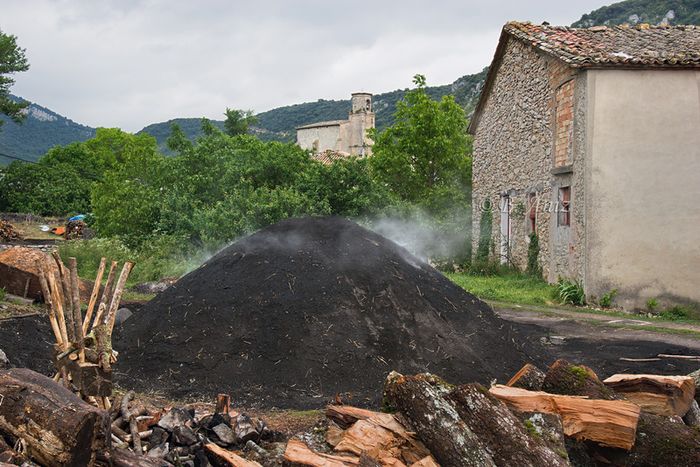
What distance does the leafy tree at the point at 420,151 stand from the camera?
33688 millimetres

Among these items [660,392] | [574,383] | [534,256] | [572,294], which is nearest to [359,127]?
[534,256]

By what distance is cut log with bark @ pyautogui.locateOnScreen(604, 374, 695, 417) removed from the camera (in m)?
6.00

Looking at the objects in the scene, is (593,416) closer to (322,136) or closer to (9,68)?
(9,68)

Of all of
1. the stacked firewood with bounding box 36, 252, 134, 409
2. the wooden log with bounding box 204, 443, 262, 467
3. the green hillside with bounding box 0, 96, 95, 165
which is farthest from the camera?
the green hillside with bounding box 0, 96, 95, 165

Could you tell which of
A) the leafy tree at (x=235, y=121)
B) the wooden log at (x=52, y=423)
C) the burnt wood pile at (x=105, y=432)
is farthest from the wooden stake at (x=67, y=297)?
the leafy tree at (x=235, y=121)

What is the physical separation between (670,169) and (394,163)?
19.6 metres

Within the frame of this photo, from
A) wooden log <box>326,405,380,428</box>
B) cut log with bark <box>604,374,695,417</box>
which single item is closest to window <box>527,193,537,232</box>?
cut log with bark <box>604,374,695,417</box>

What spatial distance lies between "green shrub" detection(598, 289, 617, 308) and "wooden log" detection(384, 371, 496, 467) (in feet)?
36.0

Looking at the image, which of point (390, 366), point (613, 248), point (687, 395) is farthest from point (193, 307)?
point (613, 248)

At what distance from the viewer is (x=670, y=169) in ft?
50.4

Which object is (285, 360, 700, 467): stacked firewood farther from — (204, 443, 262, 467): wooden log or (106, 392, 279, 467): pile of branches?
(106, 392, 279, 467): pile of branches

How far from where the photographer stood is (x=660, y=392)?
6.03 meters

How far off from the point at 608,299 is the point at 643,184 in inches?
101

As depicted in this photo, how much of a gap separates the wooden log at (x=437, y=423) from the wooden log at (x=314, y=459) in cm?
56
